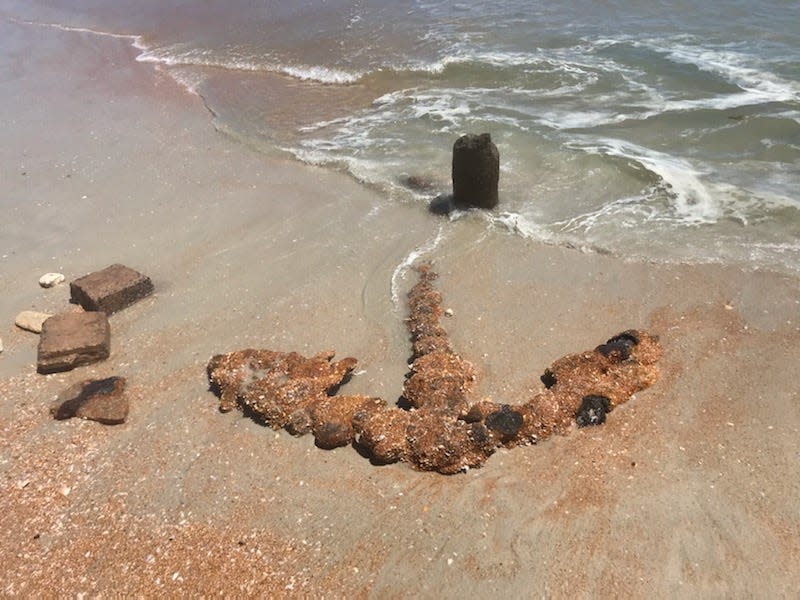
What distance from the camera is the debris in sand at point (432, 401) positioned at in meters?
4.85

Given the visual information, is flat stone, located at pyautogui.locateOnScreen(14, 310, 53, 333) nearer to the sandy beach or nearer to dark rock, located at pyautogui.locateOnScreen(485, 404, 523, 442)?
the sandy beach

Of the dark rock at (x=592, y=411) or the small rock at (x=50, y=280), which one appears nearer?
the dark rock at (x=592, y=411)

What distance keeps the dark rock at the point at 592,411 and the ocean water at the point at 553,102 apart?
2.74 meters

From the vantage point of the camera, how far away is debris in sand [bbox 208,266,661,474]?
485cm

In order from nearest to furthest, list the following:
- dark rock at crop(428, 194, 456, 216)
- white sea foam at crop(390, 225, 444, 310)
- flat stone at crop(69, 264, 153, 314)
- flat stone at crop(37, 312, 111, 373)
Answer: flat stone at crop(37, 312, 111, 373)
flat stone at crop(69, 264, 153, 314)
white sea foam at crop(390, 225, 444, 310)
dark rock at crop(428, 194, 456, 216)

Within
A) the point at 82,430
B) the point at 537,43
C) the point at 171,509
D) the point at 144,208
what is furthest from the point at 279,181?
the point at 537,43

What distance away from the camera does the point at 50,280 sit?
7234mm

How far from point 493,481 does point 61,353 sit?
4190mm

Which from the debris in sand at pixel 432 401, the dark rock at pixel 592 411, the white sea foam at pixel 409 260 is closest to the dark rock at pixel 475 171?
the white sea foam at pixel 409 260

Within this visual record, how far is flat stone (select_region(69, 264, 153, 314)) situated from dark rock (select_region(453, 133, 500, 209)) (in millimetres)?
4028

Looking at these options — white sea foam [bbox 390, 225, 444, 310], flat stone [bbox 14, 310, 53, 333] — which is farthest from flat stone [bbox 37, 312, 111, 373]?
white sea foam [bbox 390, 225, 444, 310]

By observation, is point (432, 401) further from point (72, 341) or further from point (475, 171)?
point (475, 171)

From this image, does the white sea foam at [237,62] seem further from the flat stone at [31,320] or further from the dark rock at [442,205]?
the flat stone at [31,320]

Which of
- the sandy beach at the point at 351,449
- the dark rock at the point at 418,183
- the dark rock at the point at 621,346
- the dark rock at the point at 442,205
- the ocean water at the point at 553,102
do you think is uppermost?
the ocean water at the point at 553,102
